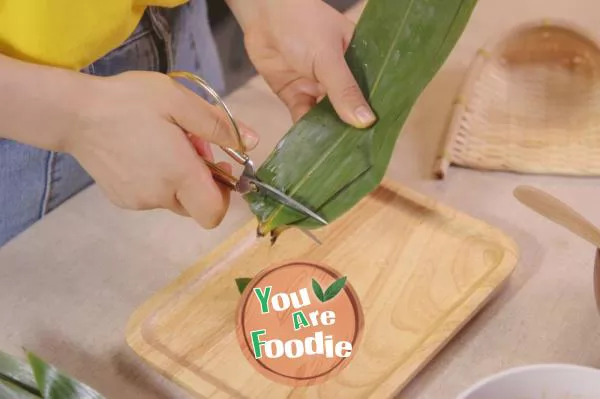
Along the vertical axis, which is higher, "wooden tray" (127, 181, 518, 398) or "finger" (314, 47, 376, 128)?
"finger" (314, 47, 376, 128)

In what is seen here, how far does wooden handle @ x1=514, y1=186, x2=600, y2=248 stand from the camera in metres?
0.67

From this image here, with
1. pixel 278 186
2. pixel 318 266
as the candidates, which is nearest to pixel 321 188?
pixel 278 186

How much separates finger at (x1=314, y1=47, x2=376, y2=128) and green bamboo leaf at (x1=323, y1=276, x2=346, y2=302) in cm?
17

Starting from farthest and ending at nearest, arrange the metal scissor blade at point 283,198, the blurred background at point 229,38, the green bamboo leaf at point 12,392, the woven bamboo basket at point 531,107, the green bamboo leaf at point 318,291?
the blurred background at point 229,38
the woven bamboo basket at point 531,107
the green bamboo leaf at point 318,291
the metal scissor blade at point 283,198
the green bamboo leaf at point 12,392

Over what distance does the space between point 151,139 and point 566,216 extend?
0.36 m

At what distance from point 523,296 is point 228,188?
12.1 inches

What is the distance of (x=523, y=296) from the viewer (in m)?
0.76

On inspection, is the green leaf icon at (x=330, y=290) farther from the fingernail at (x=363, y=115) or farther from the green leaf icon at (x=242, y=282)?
the fingernail at (x=363, y=115)

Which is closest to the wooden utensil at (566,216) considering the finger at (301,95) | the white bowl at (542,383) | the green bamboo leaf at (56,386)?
the white bowl at (542,383)

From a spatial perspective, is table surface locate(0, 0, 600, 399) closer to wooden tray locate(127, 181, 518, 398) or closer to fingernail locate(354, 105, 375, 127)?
wooden tray locate(127, 181, 518, 398)

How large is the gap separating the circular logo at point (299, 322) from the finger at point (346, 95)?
0.58 feet

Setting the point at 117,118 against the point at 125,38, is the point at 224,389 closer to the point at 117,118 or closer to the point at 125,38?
the point at 117,118

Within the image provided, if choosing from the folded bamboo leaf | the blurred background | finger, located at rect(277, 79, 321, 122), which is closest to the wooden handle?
the folded bamboo leaf

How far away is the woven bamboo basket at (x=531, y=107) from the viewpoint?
0.87 m
